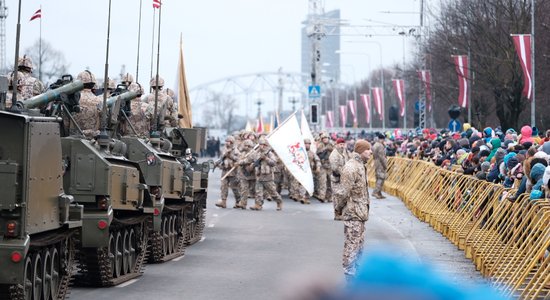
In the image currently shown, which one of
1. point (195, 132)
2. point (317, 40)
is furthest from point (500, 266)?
point (317, 40)

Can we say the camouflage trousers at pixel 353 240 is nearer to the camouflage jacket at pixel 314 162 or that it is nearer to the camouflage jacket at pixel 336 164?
the camouflage jacket at pixel 336 164

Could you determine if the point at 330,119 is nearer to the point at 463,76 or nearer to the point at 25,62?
the point at 463,76

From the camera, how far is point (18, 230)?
10.4 metres

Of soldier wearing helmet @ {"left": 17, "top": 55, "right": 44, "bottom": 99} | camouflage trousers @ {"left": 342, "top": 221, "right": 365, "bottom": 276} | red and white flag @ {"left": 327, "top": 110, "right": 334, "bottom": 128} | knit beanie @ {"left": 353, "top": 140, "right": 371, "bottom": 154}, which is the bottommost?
camouflage trousers @ {"left": 342, "top": 221, "right": 365, "bottom": 276}

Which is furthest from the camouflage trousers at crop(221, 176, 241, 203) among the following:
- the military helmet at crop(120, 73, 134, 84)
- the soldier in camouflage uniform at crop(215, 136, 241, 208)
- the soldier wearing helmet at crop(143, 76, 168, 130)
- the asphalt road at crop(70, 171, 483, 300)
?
the military helmet at crop(120, 73, 134, 84)

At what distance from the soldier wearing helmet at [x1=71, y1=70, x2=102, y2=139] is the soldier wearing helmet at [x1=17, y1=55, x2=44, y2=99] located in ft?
1.86

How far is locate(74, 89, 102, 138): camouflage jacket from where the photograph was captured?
610 inches

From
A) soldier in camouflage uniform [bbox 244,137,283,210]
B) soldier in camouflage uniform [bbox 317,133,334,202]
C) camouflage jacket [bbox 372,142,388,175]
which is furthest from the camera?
camouflage jacket [bbox 372,142,388,175]

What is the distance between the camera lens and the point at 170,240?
61.6 feet

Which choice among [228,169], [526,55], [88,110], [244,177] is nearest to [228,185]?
[228,169]

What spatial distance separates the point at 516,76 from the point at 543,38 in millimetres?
3047

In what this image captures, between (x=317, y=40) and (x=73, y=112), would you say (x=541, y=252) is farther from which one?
(x=317, y=40)

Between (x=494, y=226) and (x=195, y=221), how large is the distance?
7.60 metres

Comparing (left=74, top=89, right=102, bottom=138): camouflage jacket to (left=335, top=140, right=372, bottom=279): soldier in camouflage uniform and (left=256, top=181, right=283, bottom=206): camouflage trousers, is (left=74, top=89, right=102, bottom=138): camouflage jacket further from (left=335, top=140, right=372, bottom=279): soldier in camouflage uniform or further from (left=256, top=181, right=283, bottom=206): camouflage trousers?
(left=256, top=181, right=283, bottom=206): camouflage trousers
